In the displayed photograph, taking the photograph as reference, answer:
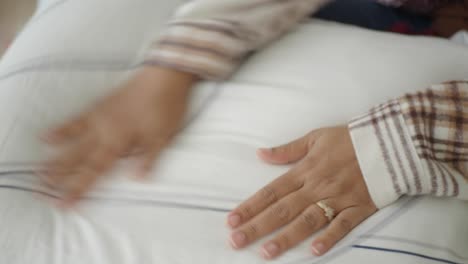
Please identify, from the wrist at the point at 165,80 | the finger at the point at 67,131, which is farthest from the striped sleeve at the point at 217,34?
the finger at the point at 67,131

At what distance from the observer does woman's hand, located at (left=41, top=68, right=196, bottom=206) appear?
0.53 m

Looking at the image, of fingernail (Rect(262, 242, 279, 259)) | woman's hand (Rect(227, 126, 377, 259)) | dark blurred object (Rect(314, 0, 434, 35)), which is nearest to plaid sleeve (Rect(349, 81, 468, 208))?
woman's hand (Rect(227, 126, 377, 259))

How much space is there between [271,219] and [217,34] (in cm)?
26

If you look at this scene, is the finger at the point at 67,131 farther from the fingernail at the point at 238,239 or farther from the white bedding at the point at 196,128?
the fingernail at the point at 238,239

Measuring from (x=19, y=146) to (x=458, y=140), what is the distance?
48 cm

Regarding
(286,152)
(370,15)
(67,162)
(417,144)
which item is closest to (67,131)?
(67,162)

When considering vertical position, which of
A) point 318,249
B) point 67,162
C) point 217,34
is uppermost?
point 217,34

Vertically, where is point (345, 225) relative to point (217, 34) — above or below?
below

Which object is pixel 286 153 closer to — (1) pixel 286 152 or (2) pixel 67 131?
(1) pixel 286 152

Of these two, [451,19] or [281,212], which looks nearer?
[281,212]

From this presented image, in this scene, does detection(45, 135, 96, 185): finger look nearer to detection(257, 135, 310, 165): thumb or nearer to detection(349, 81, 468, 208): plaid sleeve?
detection(257, 135, 310, 165): thumb

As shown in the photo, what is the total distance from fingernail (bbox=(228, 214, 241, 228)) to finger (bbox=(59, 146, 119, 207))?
5.8 inches

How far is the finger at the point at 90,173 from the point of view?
510mm

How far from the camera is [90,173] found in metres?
0.53
